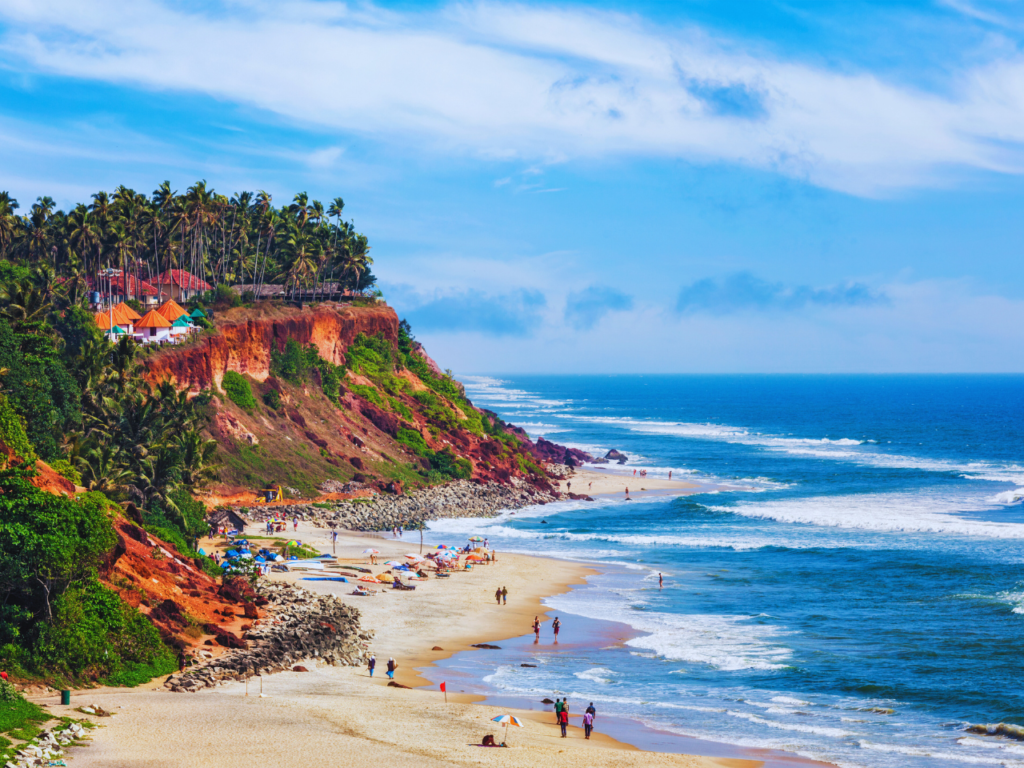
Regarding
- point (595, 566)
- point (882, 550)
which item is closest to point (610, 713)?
point (595, 566)

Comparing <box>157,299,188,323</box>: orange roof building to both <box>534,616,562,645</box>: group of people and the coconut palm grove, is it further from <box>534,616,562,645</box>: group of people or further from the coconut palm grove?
<box>534,616,562,645</box>: group of people

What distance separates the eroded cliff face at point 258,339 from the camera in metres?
67.1

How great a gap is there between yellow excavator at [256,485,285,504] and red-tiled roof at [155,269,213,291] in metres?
30.3

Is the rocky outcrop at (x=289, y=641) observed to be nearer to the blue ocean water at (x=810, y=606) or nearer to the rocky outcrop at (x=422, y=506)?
the blue ocean water at (x=810, y=606)

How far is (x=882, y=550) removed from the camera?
58.0m

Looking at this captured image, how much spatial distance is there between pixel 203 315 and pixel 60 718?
53907mm

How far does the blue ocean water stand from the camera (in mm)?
30719

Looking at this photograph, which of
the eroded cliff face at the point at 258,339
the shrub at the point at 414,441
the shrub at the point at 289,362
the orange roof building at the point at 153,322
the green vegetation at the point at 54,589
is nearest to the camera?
the green vegetation at the point at 54,589

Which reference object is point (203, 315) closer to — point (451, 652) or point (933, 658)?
point (451, 652)

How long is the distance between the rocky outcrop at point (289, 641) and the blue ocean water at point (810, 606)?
6726 millimetres

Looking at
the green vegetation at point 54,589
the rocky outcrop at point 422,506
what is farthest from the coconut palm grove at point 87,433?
the rocky outcrop at point 422,506

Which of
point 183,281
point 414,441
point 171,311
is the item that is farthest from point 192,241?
point 414,441

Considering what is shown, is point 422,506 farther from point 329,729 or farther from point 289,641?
point 329,729

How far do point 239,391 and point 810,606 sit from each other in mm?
46956
